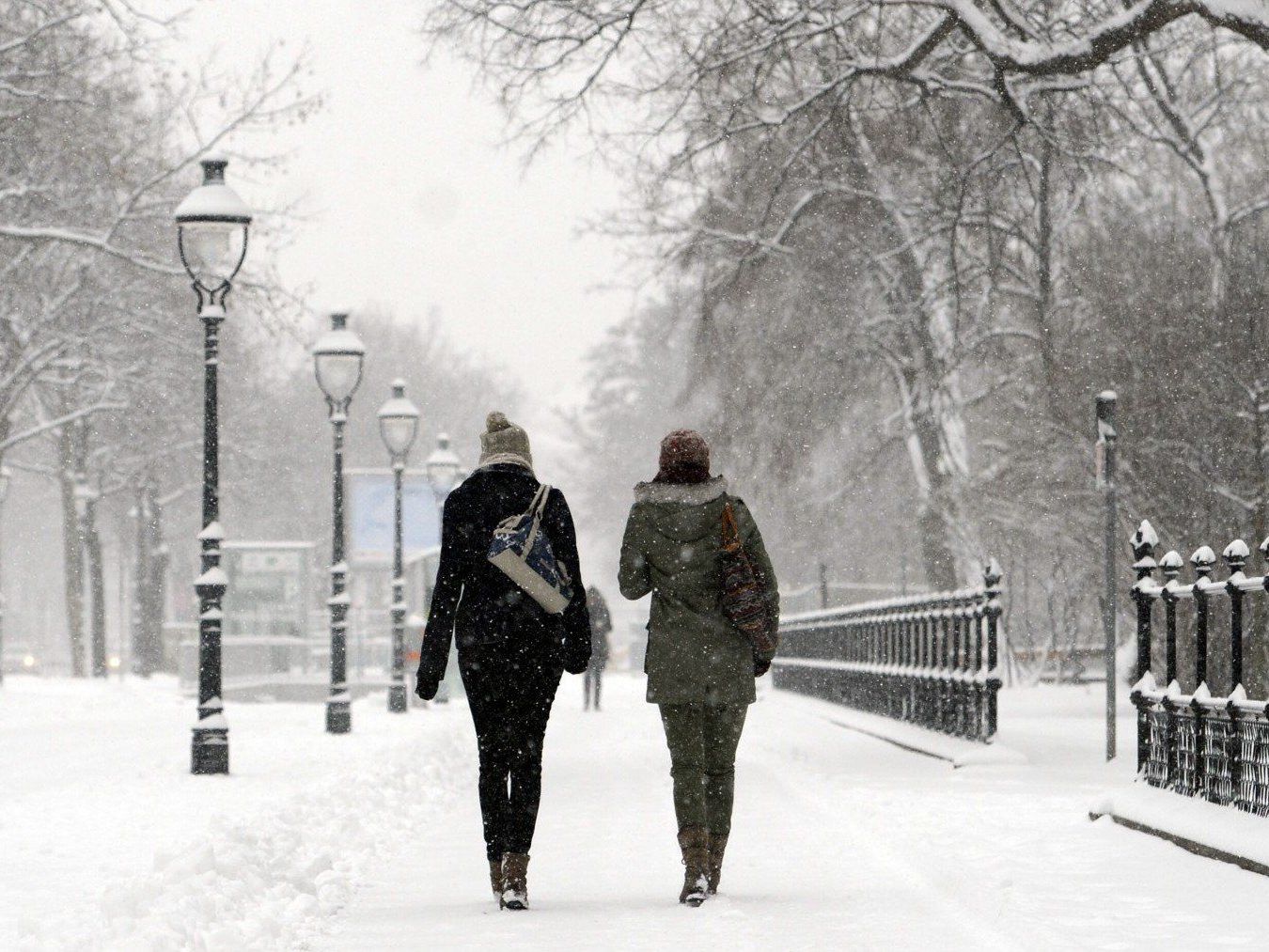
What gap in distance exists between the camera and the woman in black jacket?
8375 mm

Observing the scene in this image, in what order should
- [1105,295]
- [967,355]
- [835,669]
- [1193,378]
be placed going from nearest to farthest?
[1193,378]
[1105,295]
[835,669]
[967,355]

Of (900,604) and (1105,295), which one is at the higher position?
(1105,295)

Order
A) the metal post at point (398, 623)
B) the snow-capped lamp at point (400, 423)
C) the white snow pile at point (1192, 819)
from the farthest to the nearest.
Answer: the snow-capped lamp at point (400, 423)
the metal post at point (398, 623)
the white snow pile at point (1192, 819)

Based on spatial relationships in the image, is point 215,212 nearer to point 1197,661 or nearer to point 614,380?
point 1197,661

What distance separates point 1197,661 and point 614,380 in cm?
7236

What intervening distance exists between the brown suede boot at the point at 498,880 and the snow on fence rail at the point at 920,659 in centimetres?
802

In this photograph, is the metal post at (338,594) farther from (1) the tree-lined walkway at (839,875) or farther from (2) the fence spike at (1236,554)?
(2) the fence spike at (1236,554)

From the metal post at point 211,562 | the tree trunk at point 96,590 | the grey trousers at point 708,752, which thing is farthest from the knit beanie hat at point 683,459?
the tree trunk at point 96,590

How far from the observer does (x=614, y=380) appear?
8281 cm

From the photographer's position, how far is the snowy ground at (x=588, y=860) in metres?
7.50

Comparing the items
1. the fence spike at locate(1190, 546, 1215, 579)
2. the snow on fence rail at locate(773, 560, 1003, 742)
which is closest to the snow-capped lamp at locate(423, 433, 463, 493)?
the snow on fence rail at locate(773, 560, 1003, 742)

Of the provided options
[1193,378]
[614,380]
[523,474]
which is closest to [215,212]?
[523,474]

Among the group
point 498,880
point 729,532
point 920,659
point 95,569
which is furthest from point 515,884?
point 95,569

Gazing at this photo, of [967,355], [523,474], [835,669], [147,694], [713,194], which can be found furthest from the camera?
[147,694]
